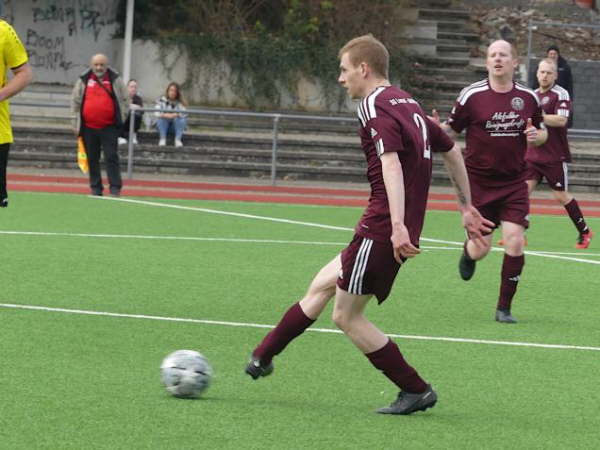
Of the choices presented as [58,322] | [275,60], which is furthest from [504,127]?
[275,60]

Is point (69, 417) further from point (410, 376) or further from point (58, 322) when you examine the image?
point (58, 322)

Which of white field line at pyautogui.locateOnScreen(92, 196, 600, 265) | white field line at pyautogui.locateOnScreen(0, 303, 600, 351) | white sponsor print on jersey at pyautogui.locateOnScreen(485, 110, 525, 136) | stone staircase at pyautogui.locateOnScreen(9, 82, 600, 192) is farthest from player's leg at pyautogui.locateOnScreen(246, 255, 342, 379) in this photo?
stone staircase at pyautogui.locateOnScreen(9, 82, 600, 192)

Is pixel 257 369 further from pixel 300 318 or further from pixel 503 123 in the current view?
pixel 503 123

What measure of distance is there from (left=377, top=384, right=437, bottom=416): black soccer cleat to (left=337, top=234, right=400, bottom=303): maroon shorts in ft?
1.62

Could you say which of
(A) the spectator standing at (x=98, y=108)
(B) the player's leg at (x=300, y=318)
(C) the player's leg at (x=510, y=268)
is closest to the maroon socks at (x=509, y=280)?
(C) the player's leg at (x=510, y=268)

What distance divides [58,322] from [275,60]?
21119mm

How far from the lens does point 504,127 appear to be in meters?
10.9

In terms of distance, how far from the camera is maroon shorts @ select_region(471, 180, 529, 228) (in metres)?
10.9

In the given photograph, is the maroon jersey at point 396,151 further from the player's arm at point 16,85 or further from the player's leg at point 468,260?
the player's leg at point 468,260

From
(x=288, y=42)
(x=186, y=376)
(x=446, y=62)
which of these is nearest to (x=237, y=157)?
(x=288, y=42)

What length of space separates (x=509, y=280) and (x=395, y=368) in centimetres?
353

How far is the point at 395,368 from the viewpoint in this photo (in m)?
7.15

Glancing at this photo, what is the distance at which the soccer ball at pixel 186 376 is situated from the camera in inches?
288

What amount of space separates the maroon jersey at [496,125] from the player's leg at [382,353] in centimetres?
401
